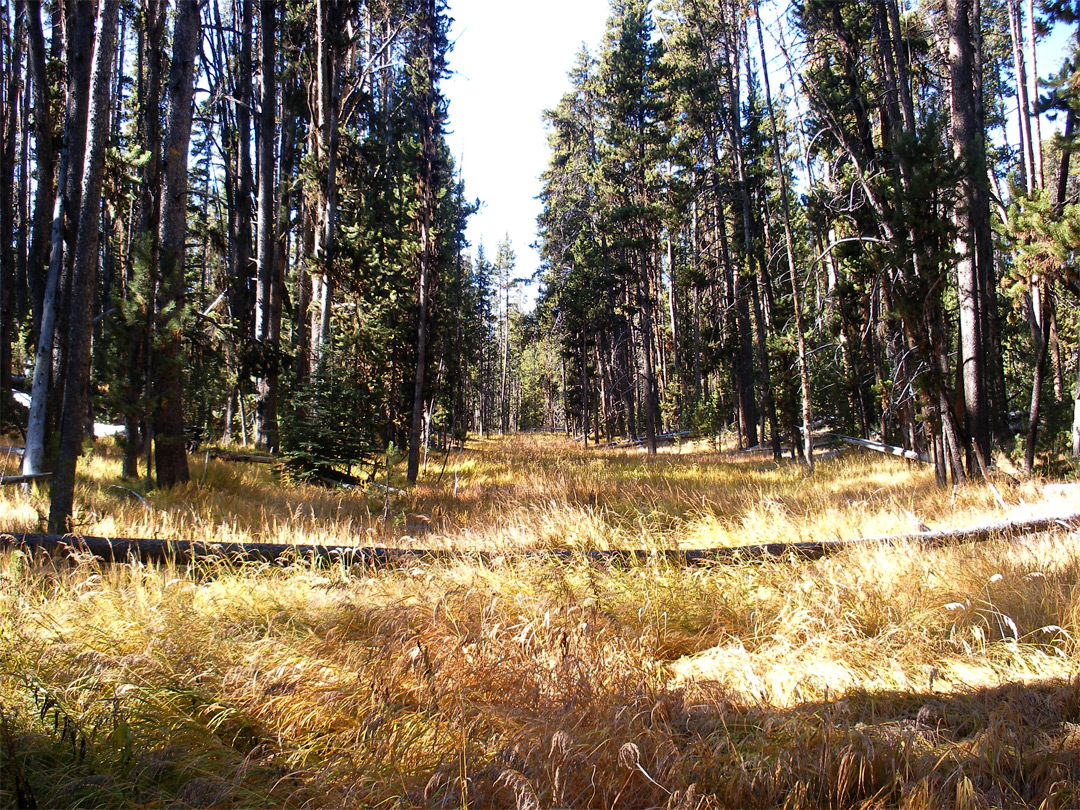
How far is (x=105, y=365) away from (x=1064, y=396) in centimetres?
2068

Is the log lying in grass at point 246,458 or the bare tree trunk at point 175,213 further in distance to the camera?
the log lying in grass at point 246,458

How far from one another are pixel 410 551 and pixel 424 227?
8.78 meters

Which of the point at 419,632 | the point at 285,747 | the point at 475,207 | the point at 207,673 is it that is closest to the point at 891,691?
the point at 419,632

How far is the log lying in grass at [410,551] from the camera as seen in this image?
460cm

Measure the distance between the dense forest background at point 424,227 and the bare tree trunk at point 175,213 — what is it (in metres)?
0.04

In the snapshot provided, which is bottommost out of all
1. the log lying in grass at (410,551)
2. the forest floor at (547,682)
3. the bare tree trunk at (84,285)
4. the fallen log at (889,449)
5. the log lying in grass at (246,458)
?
the forest floor at (547,682)

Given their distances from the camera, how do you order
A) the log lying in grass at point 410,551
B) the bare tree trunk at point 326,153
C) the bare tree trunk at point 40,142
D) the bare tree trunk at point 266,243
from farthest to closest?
the bare tree trunk at point 266,243 < the bare tree trunk at point 326,153 < the bare tree trunk at point 40,142 < the log lying in grass at point 410,551

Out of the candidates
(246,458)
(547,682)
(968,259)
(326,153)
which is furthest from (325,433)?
(968,259)

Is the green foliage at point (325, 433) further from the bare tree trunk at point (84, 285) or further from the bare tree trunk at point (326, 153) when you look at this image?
the bare tree trunk at point (84, 285)

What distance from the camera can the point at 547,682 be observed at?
9.78ft

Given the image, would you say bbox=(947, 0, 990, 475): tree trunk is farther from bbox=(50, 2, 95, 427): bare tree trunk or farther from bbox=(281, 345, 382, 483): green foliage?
bbox=(50, 2, 95, 427): bare tree trunk

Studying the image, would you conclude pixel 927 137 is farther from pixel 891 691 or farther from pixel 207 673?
pixel 207 673

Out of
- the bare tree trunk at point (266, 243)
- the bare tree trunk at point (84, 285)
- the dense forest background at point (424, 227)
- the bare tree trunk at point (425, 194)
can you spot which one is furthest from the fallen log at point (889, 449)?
the bare tree trunk at point (266, 243)

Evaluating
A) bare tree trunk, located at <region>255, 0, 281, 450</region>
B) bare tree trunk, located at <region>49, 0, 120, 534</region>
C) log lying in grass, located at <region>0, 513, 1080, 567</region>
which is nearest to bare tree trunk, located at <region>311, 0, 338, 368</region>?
bare tree trunk, located at <region>255, 0, 281, 450</region>
